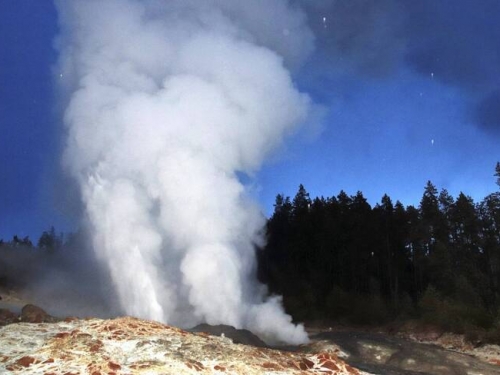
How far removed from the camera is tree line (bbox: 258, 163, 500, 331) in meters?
48.2

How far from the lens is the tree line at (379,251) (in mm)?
48250

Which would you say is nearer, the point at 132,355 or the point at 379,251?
the point at 132,355

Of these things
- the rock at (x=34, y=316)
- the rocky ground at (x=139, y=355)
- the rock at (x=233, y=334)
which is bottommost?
the rocky ground at (x=139, y=355)

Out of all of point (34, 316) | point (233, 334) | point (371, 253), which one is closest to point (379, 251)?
point (371, 253)

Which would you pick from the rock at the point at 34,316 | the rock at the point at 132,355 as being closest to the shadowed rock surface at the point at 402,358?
the rock at the point at 132,355

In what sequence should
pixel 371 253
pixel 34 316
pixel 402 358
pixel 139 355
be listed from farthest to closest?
pixel 371 253 → pixel 34 316 → pixel 402 358 → pixel 139 355

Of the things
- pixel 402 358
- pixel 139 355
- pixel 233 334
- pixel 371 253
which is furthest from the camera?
pixel 371 253

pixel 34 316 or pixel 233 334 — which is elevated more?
pixel 34 316

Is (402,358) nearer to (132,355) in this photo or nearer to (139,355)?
(139,355)

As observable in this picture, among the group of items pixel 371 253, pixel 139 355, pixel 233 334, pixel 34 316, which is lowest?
pixel 139 355

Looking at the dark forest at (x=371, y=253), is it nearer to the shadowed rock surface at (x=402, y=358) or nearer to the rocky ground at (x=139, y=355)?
the shadowed rock surface at (x=402, y=358)

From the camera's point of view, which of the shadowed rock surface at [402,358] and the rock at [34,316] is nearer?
the shadowed rock surface at [402,358]

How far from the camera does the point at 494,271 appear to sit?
5188 cm

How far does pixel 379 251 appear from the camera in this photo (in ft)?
195
